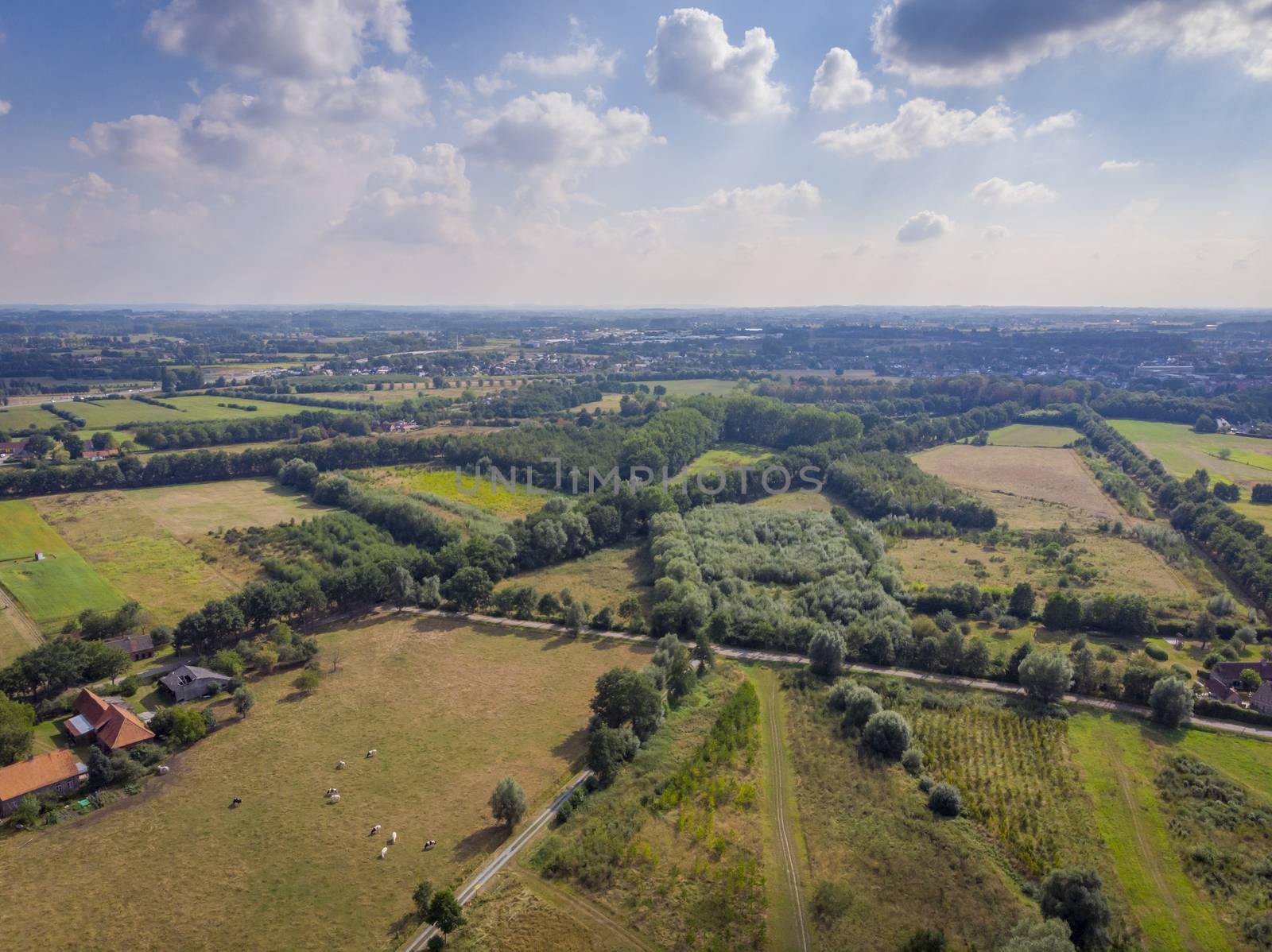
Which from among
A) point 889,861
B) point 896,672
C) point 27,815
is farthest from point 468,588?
point 889,861

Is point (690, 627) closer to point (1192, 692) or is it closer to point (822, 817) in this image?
point (822, 817)

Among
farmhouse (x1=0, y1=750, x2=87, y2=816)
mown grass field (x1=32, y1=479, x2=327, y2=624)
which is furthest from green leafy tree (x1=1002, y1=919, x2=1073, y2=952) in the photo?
mown grass field (x1=32, y1=479, x2=327, y2=624)

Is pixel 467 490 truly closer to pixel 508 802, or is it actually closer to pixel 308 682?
pixel 308 682

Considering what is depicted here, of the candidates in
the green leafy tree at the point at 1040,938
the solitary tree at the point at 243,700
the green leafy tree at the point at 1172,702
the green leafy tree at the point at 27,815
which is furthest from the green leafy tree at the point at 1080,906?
the green leafy tree at the point at 27,815

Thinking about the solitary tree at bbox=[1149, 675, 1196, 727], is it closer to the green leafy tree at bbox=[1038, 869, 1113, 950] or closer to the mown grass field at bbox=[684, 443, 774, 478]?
the green leafy tree at bbox=[1038, 869, 1113, 950]

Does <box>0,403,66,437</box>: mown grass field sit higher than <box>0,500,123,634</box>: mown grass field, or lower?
higher
